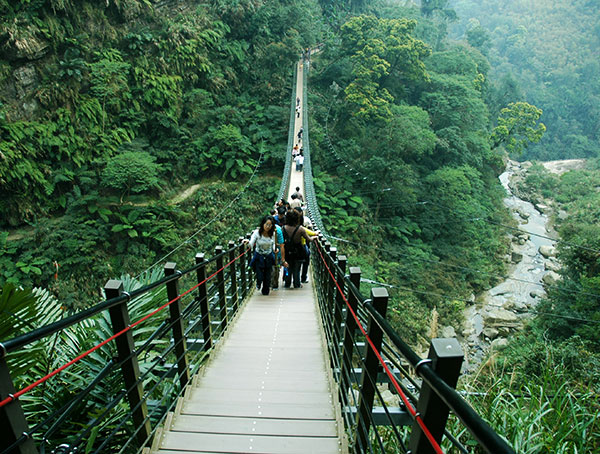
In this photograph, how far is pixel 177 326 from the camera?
199 cm

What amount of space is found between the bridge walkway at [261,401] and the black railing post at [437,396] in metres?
0.94

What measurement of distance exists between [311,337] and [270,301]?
1.22m

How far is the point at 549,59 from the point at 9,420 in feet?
188

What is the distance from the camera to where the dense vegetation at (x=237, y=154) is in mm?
9797

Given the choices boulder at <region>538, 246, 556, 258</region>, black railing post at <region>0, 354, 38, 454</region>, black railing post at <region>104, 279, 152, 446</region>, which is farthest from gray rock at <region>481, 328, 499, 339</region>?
black railing post at <region>0, 354, 38, 454</region>

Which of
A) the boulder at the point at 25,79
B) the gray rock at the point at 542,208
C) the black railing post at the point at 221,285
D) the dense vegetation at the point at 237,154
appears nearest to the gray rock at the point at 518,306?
the dense vegetation at the point at 237,154

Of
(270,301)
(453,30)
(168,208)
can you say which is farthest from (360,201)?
(453,30)

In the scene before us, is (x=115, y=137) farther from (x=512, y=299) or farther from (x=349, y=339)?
(x=512, y=299)

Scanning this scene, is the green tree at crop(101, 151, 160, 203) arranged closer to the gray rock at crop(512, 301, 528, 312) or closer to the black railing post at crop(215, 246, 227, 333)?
the black railing post at crop(215, 246, 227, 333)

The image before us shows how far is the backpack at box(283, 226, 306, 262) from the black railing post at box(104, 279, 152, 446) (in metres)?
2.87

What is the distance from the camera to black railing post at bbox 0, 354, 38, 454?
834 millimetres

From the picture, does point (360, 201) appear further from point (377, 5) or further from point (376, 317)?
point (377, 5)

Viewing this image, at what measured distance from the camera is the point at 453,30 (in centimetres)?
5578

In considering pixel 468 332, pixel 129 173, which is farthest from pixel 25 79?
pixel 468 332
